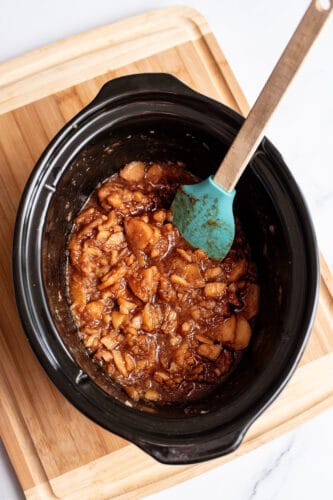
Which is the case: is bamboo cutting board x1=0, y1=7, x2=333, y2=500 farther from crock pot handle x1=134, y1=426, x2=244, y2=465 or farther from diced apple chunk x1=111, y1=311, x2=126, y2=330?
crock pot handle x1=134, y1=426, x2=244, y2=465

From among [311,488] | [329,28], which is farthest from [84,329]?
[329,28]

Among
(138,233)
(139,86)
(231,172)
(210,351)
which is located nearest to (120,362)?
(210,351)

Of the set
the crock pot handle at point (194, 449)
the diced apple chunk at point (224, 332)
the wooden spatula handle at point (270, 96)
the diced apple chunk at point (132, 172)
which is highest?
the wooden spatula handle at point (270, 96)

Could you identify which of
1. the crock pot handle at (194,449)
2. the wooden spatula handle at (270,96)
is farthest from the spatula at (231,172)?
the crock pot handle at (194,449)

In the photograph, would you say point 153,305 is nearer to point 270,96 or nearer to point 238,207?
point 238,207

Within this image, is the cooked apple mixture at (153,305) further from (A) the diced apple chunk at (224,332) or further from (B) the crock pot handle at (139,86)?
(B) the crock pot handle at (139,86)

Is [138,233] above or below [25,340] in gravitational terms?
above
